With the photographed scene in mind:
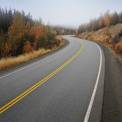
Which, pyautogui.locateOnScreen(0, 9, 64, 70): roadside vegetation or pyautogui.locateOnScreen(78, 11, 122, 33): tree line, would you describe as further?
pyautogui.locateOnScreen(78, 11, 122, 33): tree line

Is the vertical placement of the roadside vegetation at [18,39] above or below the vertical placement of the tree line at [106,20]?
below

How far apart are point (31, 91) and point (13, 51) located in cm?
4386

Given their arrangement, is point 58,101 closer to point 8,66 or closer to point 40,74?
point 40,74

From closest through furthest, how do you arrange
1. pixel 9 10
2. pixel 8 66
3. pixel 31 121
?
pixel 31 121, pixel 8 66, pixel 9 10

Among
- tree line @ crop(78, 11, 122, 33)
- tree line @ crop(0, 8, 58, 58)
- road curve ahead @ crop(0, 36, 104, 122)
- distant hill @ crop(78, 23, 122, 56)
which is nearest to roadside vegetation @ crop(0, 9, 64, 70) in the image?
tree line @ crop(0, 8, 58, 58)

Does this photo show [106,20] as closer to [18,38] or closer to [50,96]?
[18,38]

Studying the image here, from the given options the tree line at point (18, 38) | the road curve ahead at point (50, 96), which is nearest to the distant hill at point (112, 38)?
the tree line at point (18, 38)

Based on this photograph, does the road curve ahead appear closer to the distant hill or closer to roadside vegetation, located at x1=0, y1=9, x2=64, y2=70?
the distant hill

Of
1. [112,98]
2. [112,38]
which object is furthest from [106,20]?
[112,98]

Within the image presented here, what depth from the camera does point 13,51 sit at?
180ft

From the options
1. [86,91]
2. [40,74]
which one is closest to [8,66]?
[40,74]

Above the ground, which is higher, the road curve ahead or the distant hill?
the distant hill

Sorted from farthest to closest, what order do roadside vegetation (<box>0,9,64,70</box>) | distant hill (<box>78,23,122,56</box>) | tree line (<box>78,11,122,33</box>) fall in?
1. tree line (<box>78,11,122,33</box>)
2. roadside vegetation (<box>0,9,64,70</box>)
3. distant hill (<box>78,23,122,56</box>)

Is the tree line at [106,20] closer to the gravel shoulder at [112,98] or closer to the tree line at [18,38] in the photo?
the tree line at [18,38]
